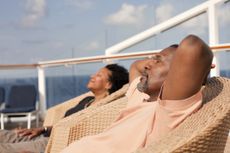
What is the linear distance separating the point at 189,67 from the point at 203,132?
0.23 meters

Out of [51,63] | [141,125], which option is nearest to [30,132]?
[141,125]

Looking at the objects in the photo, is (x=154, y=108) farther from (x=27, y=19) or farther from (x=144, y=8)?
(x=27, y=19)

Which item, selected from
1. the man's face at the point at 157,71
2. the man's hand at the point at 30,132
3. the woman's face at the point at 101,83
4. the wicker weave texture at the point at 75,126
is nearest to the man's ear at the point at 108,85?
the woman's face at the point at 101,83

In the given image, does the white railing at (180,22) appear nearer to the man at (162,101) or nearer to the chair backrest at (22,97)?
the chair backrest at (22,97)

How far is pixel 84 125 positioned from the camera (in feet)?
8.50

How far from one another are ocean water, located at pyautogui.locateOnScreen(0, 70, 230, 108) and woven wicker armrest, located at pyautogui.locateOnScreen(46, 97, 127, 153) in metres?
3.21

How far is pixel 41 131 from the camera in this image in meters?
3.44

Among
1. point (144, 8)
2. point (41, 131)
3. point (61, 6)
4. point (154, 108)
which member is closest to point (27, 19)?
point (61, 6)

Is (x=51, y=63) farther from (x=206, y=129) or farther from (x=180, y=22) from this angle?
(x=206, y=129)

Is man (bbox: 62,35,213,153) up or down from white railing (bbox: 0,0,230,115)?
down

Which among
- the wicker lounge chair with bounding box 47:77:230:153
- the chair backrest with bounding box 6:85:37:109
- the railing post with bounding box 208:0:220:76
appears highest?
the railing post with bounding box 208:0:220:76

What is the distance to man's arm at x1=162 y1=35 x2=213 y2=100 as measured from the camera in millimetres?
1673

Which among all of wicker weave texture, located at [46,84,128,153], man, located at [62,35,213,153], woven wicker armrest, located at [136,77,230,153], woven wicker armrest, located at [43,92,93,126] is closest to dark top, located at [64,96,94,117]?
woven wicker armrest, located at [43,92,93,126]

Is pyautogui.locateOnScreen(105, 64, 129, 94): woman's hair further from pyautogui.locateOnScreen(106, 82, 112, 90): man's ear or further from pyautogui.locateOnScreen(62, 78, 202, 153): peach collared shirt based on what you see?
pyautogui.locateOnScreen(62, 78, 202, 153): peach collared shirt
